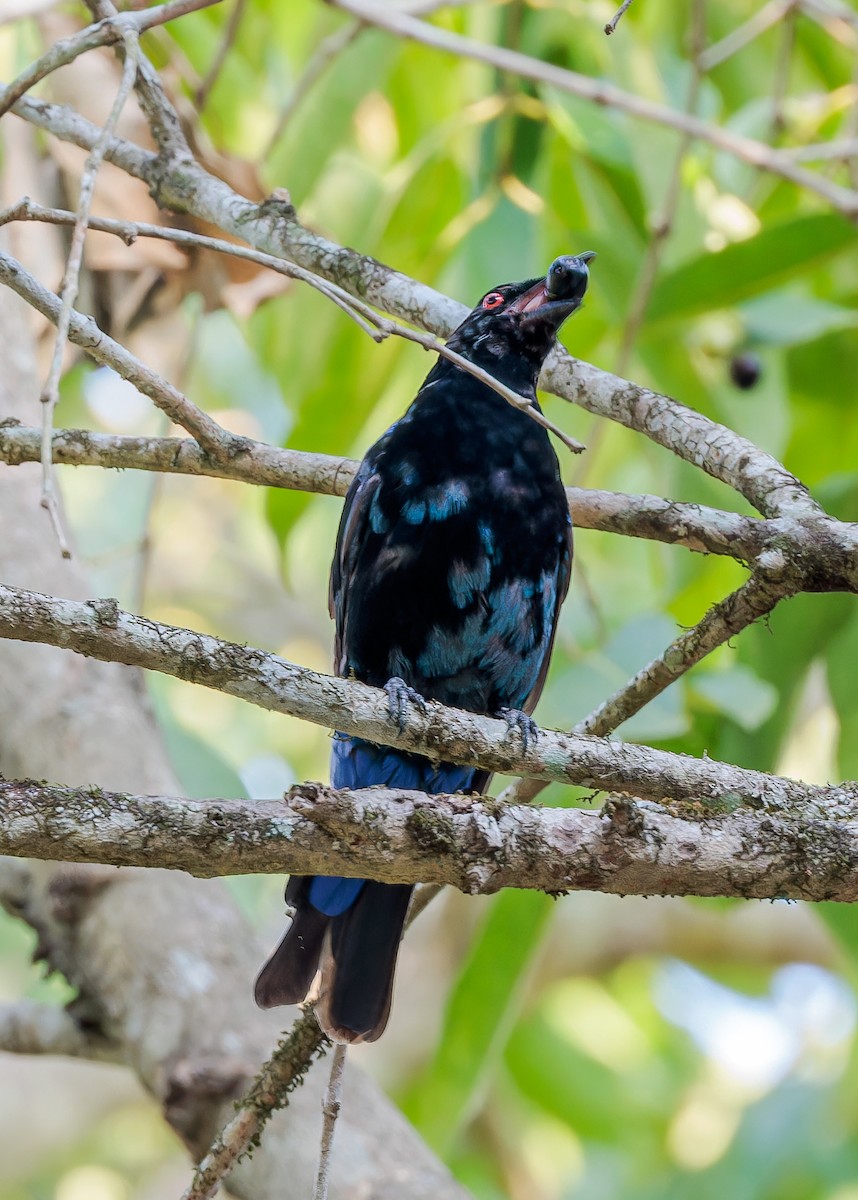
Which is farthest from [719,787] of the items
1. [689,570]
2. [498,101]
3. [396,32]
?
[498,101]

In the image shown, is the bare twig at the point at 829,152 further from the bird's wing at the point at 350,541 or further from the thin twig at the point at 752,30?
the bird's wing at the point at 350,541

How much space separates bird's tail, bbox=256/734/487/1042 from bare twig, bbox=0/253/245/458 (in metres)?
1.13

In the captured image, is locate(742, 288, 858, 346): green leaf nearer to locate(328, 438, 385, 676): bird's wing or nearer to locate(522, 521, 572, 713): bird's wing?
locate(522, 521, 572, 713): bird's wing

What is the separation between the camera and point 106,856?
6.33 feet

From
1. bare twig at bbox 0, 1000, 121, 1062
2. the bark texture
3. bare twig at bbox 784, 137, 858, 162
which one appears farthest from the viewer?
bare twig at bbox 784, 137, 858, 162

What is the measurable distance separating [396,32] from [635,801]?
2.50 meters

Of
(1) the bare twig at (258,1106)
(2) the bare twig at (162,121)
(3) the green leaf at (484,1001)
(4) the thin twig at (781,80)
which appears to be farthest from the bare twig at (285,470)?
(4) the thin twig at (781,80)

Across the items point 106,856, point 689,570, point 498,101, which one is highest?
point 498,101

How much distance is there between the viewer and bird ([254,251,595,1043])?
348 centimetres

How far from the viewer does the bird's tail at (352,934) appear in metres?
3.18

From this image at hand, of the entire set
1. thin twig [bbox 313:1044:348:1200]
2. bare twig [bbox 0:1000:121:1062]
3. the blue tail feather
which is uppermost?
the blue tail feather

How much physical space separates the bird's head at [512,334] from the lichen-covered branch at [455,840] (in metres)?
1.90

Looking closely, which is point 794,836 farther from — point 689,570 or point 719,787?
point 689,570

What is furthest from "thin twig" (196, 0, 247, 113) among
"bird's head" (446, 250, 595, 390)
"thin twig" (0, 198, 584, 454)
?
"thin twig" (0, 198, 584, 454)
